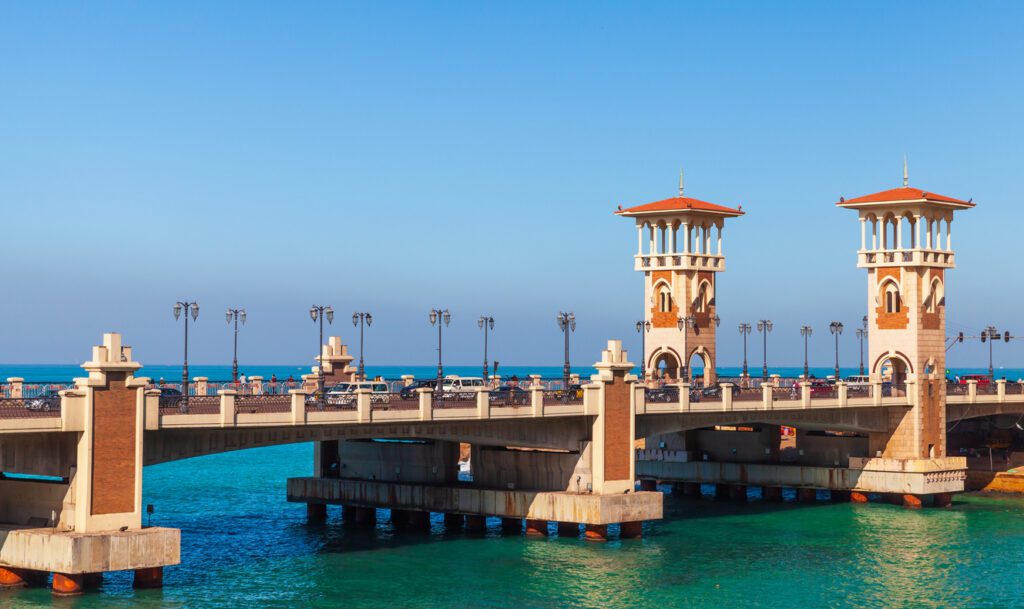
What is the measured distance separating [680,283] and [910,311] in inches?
540

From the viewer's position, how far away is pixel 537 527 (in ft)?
231

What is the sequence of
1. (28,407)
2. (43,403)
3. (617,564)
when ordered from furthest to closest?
(617,564) → (43,403) → (28,407)

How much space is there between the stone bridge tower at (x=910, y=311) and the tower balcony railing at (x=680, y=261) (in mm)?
8665

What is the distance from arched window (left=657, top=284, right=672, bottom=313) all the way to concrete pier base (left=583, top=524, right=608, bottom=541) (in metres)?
26.2

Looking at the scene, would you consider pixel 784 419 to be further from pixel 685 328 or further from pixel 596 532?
pixel 596 532

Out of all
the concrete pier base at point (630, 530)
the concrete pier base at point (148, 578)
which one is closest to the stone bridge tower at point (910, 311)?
the concrete pier base at point (630, 530)

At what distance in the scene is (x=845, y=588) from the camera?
59.2 m

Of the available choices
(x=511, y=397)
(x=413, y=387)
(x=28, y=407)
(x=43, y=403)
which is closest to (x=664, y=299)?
(x=413, y=387)

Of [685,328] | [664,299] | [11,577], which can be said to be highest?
[664,299]

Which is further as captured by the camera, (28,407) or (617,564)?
(617,564)

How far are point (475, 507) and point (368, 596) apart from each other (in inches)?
656

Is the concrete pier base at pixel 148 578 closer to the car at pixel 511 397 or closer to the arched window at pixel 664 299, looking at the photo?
the car at pixel 511 397

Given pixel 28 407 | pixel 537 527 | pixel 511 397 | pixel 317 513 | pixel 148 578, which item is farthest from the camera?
pixel 317 513

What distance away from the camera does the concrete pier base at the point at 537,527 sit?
70.1 meters
